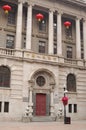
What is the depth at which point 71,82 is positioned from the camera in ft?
103

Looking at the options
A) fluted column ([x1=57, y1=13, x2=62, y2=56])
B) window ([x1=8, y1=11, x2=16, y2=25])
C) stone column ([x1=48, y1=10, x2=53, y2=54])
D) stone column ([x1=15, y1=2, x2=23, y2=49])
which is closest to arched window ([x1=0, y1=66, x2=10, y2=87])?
stone column ([x1=15, y1=2, x2=23, y2=49])

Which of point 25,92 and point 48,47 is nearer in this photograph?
point 25,92

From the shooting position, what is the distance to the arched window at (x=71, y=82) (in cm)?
3099

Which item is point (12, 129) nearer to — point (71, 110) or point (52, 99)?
point (52, 99)

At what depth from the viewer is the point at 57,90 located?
2892 cm

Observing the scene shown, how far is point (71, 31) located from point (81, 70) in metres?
6.90

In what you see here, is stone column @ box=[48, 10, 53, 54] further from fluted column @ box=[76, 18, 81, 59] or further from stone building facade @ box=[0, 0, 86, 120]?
fluted column @ box=[76, 18, 81, 59]

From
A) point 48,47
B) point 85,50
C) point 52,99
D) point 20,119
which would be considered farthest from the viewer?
point 85,50

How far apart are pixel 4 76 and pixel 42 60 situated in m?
5.21

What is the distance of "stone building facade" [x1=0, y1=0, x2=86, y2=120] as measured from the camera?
26734mm

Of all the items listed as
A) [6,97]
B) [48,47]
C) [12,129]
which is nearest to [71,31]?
[48,47]

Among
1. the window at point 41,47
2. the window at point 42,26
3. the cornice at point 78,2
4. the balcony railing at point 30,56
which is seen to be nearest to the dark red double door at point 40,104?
the balcony railing at point 30,56

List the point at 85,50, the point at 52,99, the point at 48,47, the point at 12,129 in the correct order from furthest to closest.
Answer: the point at 85,50 < the point at 48,47 < the point at 52,99 < the point at 12,129

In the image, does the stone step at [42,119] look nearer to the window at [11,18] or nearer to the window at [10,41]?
the window at [10,41]
